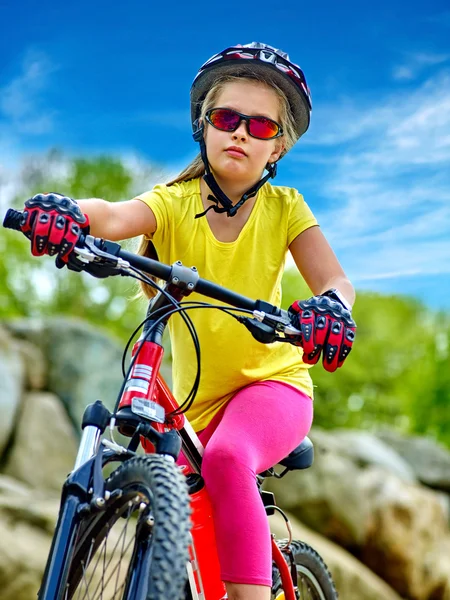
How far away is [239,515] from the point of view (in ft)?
8.33

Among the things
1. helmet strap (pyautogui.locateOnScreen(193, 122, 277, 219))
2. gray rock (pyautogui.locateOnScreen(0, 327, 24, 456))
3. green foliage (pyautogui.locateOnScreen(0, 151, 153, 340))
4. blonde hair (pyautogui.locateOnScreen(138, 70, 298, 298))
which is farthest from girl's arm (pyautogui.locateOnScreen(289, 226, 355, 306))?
green foliage (pyautogui.locateOnScreen(0, 151, 153, 340))

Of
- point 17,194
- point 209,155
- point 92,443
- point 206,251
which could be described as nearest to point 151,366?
point 92,443

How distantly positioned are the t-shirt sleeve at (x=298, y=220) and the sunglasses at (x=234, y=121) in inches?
13.5

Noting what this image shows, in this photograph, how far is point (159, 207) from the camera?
2975mm

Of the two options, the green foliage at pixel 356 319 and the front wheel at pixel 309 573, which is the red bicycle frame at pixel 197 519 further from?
the green foliage at pixel 356 319

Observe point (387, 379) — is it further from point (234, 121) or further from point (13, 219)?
point (13, 219)

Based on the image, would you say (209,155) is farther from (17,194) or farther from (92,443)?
(17,194)

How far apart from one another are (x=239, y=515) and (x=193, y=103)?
166cm

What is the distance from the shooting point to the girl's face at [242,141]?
2902 millimetres

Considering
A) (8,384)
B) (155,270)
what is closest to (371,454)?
(8,384)

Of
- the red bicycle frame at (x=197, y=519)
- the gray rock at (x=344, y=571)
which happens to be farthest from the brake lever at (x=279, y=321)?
the gray rock at (x=344, y=571)

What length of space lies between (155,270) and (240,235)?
2.67ft

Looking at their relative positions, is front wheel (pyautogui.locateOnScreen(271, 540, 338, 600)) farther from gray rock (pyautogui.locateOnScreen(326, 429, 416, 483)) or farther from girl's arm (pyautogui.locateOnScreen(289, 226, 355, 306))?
gray rock (pyautogui.locateOnScreen(326, 429, 416, 483))

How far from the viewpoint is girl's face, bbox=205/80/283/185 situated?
290 centimetres
